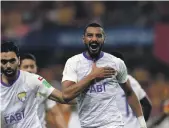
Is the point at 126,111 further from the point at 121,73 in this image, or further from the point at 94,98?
the point at 94,98

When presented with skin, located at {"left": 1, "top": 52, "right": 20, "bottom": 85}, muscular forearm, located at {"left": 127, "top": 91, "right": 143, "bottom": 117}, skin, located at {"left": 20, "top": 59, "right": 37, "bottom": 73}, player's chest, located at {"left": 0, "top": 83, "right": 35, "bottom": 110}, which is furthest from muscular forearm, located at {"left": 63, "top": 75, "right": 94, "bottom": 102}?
skin, located at {"left": 20, "top": 59, "right": 37, "bottom": 73}

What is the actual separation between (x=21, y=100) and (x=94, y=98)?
2.64 feet

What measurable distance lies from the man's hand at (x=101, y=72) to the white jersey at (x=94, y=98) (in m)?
0.11

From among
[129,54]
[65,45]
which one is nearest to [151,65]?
[129,54]

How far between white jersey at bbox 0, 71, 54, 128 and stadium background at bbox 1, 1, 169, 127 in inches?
369

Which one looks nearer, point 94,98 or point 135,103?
point 94,98

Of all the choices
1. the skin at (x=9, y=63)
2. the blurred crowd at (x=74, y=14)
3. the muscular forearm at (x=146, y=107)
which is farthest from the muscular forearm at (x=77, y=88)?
the blurred crowd at (x=74, y=14)

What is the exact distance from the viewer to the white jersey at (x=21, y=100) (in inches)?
295

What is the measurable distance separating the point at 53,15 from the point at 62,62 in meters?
1.86

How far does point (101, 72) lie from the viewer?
24.1ft

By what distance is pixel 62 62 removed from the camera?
60.1 ft

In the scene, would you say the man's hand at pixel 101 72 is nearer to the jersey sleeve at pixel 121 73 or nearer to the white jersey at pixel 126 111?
the jersey sleeve at pixel 121 73

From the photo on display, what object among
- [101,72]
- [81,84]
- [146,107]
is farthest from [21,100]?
[146,107]

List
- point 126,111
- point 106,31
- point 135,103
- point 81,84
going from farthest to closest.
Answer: point 106,31 → point 126,111 → point 135,103 → point 81,84
